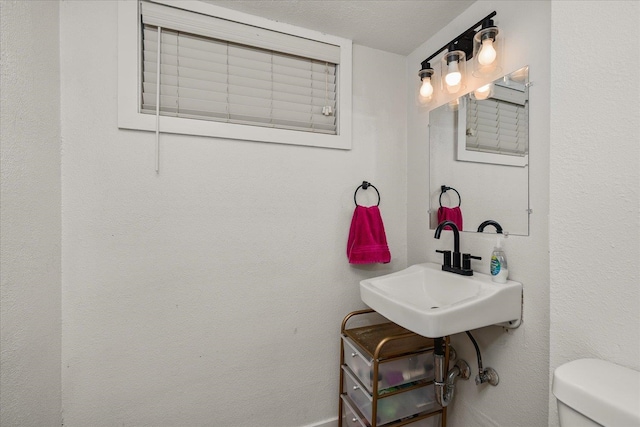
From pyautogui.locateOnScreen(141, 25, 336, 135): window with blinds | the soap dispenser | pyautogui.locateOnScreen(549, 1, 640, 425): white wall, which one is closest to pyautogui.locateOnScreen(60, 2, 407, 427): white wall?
pyautogui.locateOnScreen(141, 25, 336, 135): window with blinds

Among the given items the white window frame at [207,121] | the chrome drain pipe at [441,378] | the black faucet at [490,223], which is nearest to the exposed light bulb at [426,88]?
the white window frame at [207,121]

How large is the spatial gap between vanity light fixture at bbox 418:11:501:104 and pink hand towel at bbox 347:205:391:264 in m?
0.71

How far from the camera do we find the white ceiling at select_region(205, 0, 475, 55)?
4.13 feet

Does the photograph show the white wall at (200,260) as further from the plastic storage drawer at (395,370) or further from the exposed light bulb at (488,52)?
the exposed light bulb at (488,52)

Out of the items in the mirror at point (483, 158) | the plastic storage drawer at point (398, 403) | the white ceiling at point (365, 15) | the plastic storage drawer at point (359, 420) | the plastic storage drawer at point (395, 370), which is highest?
the white ceiling at point (365, 15)

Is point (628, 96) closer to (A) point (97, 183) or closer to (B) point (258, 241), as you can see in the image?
(B) point (258, 241)

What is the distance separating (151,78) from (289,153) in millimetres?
688

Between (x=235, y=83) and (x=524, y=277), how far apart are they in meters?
1.52

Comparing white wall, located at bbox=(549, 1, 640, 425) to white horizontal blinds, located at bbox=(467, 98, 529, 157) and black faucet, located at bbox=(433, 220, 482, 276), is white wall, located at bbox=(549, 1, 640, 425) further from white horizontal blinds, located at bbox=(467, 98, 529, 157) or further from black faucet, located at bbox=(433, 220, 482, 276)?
black faucet, located at bbox=(433, 220, 482, 276)

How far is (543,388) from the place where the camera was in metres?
0.97

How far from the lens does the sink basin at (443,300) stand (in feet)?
3.00

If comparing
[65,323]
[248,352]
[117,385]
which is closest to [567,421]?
[248,352]

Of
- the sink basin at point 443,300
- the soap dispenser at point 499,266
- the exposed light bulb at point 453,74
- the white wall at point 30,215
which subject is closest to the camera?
the white wall at point 30,215

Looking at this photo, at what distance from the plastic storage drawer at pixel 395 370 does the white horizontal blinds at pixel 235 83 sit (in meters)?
1.17
